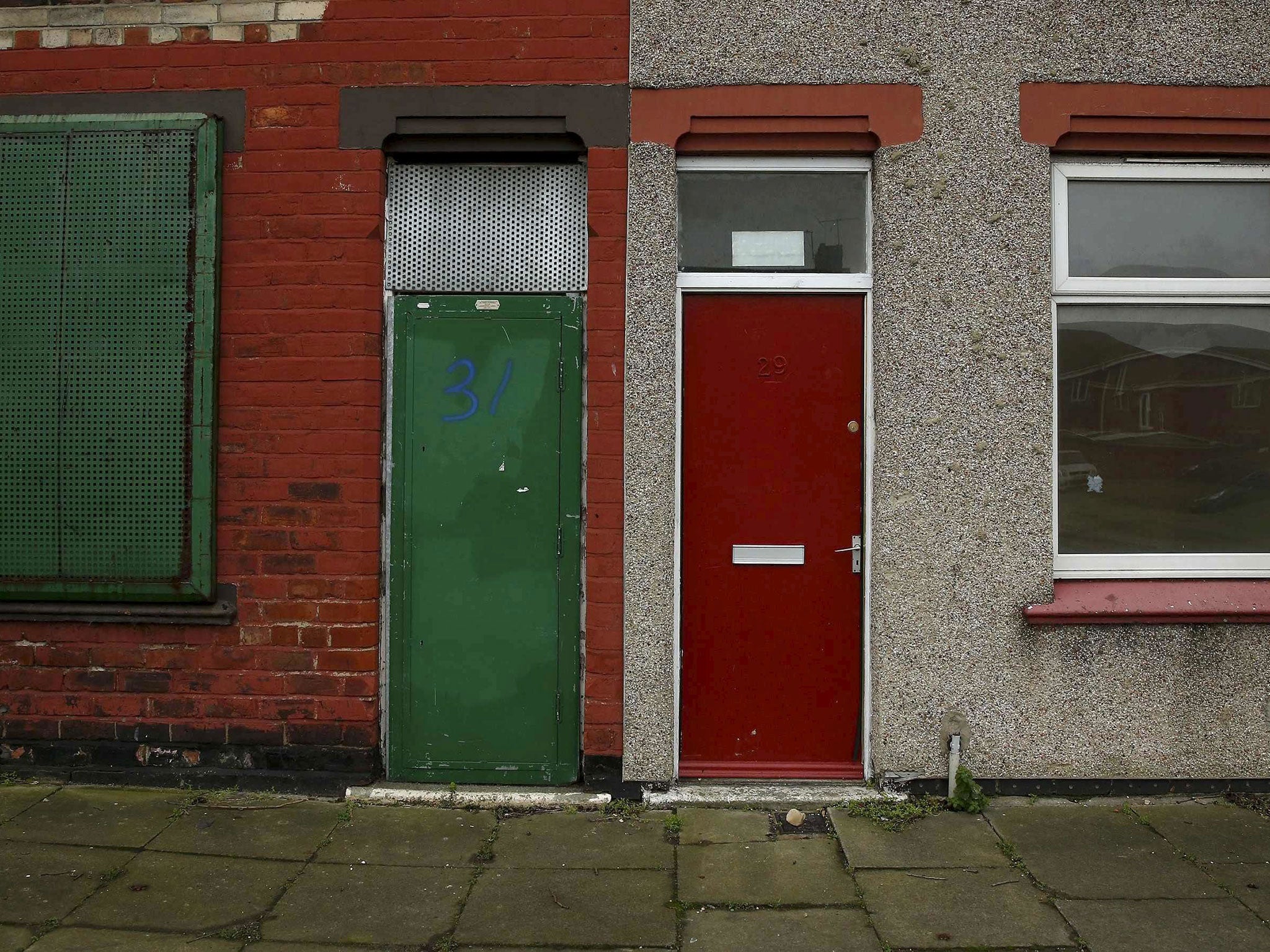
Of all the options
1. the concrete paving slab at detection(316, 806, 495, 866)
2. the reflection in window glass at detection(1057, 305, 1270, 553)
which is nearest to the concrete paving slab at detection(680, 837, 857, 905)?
the concrete paving slab at detection(316, 806, 495, 866)

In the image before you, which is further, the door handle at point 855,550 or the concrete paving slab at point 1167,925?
the door handle at point 855,550

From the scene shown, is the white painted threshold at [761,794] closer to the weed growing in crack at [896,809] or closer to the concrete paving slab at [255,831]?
the weed growing in crack at [896,809]

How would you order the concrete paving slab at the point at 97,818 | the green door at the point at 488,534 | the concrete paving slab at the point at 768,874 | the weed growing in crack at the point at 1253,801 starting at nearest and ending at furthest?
the concrete paving slab at the point at 768,874 → the concrete paving slab at the point at 97,818 → the weed growing in crack at the point at 1253,801 → the green door at the point at 488,534

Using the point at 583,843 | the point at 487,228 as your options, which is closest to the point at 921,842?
the point at 583,843

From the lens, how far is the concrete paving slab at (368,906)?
11.1 feet

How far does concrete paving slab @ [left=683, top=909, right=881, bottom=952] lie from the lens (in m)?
3.31

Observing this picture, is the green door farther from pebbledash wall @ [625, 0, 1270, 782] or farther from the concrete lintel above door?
the concrete lintel above door

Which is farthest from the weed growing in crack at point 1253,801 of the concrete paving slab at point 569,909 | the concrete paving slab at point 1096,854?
the concrete paving slab at point 569,909

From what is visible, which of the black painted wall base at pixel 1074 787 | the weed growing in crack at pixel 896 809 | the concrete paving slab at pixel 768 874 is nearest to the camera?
the concrete paving slab at pixel 768 874

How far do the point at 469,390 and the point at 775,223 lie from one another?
1.64m

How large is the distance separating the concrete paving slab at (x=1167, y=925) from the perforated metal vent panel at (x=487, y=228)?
10.7 ft

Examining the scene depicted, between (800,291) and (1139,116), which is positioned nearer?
(1139,116)

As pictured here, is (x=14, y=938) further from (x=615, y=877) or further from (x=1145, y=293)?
(x=1145, y=293)

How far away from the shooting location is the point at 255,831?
13.8 feet
